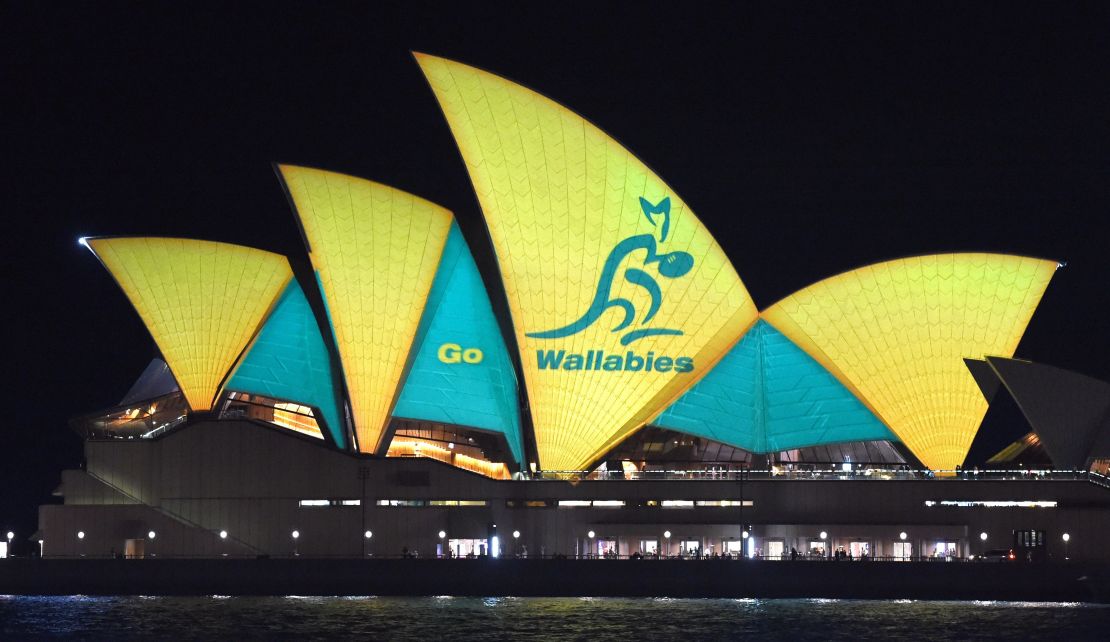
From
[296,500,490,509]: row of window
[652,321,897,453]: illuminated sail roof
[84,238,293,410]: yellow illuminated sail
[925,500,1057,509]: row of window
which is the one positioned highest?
[84,238,293,410]: yellow illuminated sail

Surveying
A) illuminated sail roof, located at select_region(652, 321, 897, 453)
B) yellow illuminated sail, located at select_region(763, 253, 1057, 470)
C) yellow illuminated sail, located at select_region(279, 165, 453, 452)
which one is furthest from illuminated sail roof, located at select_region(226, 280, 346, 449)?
yellow illuminated sail, located at select_region(763, 253, 1057, 470)

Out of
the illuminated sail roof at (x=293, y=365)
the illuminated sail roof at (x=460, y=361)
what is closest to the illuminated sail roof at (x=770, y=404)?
the illuminated sail roof at (x=460, y=361)

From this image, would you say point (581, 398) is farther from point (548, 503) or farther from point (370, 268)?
point (370, 268)

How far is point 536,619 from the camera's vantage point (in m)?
46.6

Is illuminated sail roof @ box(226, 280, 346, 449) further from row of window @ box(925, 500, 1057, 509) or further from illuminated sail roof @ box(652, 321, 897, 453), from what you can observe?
row of window @ box(925, 500, 1057, 509)

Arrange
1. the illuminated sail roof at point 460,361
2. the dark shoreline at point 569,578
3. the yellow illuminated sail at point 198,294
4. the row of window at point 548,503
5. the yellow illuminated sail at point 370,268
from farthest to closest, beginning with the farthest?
1. the yellow illuminated sail at point 198,294
2. the illuminated sail roof at point 460,361
3. the row of window at point 548,503
4. the yellow illuminated sail at point 370,268
5. the dark shoreline at point 569,578

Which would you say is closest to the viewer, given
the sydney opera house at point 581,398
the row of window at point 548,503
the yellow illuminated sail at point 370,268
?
the yellow illuminated sail at point 370,268

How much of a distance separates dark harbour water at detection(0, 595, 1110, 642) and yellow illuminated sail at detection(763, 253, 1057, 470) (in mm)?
8289

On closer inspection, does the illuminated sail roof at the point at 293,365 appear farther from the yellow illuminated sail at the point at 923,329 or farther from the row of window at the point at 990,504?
the row of window at the point at 990,504

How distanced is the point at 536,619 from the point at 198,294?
19963mm

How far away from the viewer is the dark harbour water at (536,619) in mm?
42812

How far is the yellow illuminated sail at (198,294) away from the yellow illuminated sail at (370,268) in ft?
10.8

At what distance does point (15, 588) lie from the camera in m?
56.3

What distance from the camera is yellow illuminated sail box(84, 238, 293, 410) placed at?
59.0 metres
